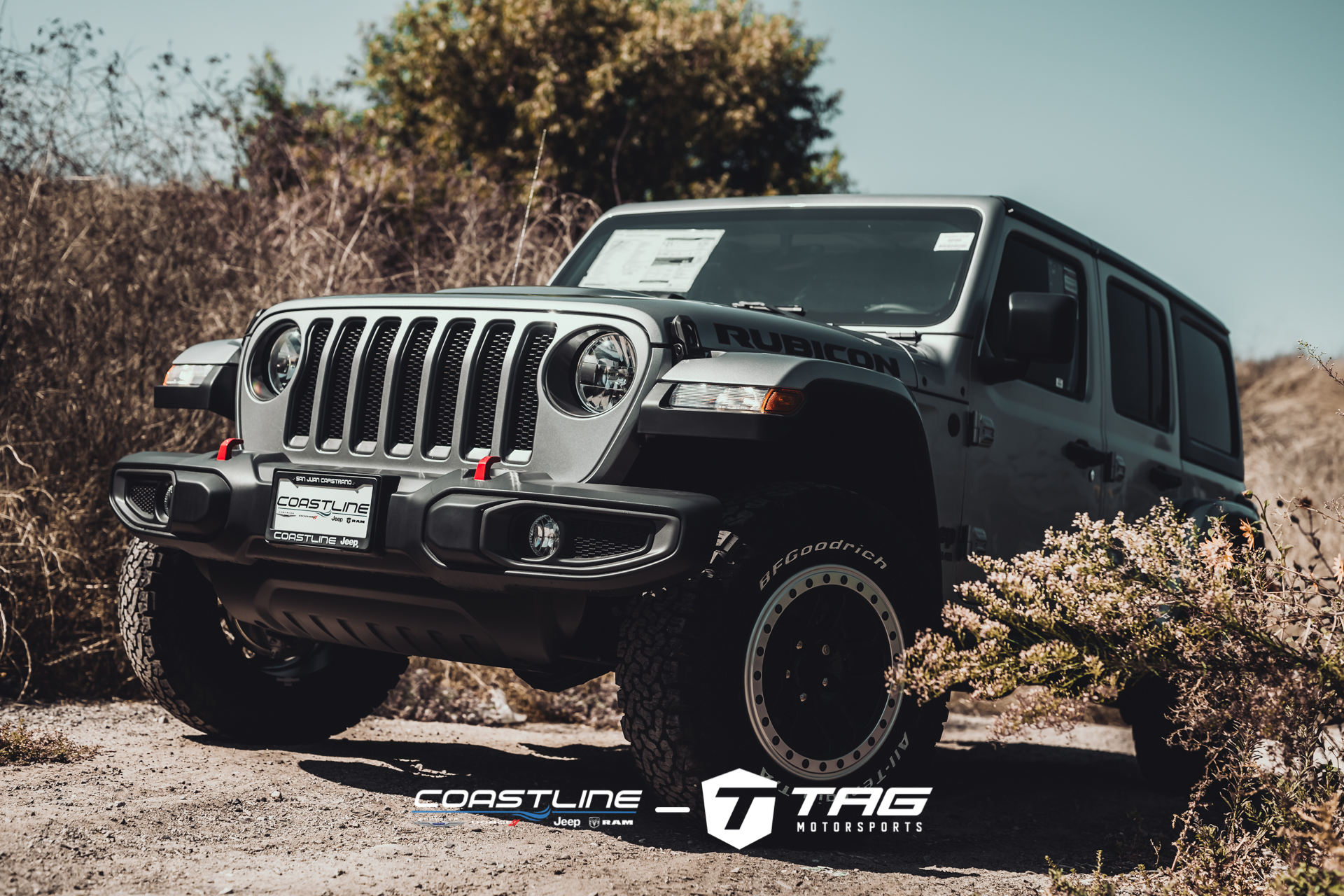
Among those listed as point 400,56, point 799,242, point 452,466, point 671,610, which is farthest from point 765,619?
point 400,56

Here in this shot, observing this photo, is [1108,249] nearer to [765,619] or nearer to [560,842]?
[765,619]

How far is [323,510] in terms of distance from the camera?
3270 mm

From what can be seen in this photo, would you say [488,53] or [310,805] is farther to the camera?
Answer: [488,53]

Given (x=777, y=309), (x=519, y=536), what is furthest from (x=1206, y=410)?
(x=519, y=536)

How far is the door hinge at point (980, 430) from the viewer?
4195 mm

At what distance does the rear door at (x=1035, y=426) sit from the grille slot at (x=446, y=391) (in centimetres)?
173

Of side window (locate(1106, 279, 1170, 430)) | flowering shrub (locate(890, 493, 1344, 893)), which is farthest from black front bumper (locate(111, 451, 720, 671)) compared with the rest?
side window (locate(1106, 279, 1170, 430))

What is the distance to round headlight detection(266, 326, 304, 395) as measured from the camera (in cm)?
378

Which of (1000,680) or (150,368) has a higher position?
(150,368)

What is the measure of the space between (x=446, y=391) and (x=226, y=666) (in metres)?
1.40

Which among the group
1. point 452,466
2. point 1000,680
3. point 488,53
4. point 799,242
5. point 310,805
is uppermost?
point 488,53

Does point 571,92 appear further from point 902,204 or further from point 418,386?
point 418,386

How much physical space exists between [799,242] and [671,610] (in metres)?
2.01

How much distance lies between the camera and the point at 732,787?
312 cm
